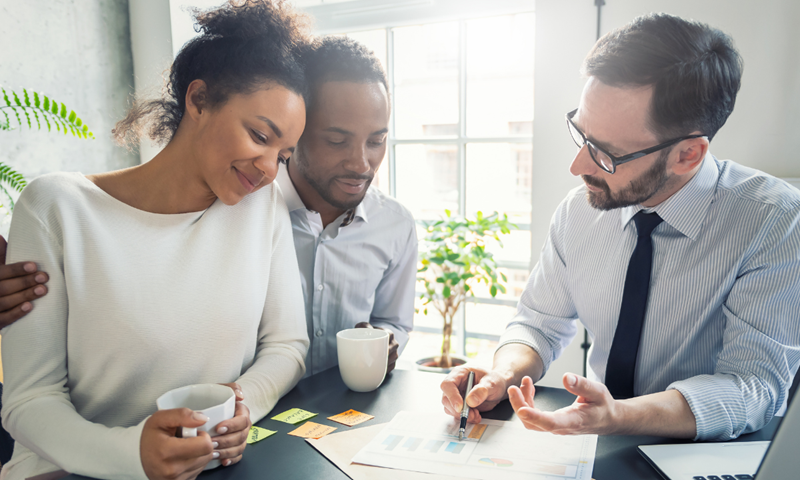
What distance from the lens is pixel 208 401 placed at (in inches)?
32.1

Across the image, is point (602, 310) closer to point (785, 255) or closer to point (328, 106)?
point (785, 255)

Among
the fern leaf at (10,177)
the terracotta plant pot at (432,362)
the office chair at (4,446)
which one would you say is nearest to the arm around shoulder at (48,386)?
the office chair at (4,446)

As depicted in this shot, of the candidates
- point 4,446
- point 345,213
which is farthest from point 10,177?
point 345,213

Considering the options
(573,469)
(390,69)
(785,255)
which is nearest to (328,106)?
(573,469)

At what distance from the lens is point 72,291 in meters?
0.92

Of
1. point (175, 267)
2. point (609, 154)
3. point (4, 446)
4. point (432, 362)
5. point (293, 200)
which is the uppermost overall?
point (609, 154)

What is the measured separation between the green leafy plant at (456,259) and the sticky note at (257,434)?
1684 mm

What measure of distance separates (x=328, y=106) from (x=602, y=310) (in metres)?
0.87

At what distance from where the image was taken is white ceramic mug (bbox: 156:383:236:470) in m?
0.74

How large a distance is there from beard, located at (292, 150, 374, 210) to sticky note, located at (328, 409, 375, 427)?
1.98 feet

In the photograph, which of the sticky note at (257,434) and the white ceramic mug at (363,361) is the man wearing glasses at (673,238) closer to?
the white ceramic mug at (363,361)

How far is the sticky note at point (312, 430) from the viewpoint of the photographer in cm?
88

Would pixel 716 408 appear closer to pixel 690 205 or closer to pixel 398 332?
pixel 690 205

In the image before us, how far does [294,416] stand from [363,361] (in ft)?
0.56
